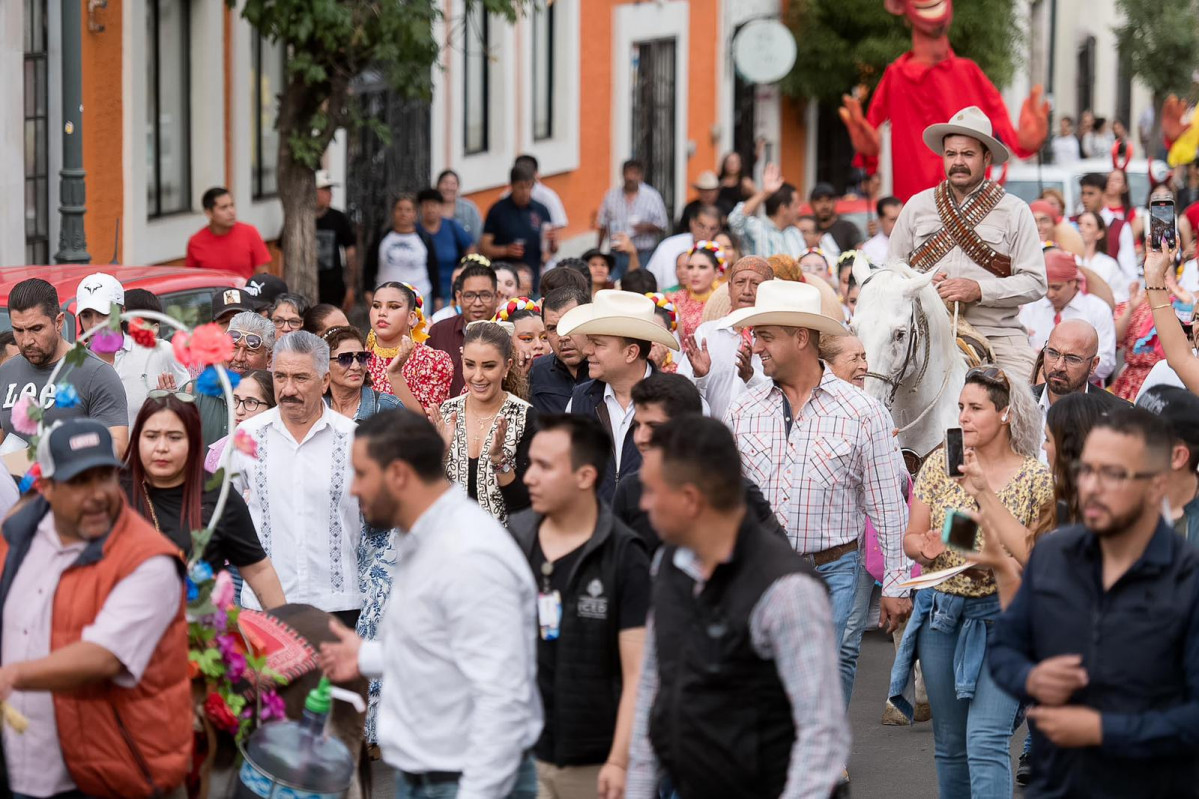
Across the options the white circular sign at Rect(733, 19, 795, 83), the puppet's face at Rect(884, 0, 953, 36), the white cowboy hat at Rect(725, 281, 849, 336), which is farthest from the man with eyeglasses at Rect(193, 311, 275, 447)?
the white circular sign at Rect(733, 19, 795, 83)

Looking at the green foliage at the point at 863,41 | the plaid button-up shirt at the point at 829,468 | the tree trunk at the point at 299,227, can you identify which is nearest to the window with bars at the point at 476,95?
the tree trunk at the point at 299,227

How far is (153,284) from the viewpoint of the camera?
10.6 metres

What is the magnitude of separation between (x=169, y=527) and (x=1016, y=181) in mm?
16103

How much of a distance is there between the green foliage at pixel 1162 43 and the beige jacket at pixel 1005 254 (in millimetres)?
32422

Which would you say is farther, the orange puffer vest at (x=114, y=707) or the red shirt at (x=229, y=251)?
the red shirt at (x=229, y=251)

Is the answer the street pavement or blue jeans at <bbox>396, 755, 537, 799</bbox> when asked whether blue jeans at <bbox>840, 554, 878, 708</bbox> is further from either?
blue jeans at <bbox>396, 755, 537, 799</bbox>

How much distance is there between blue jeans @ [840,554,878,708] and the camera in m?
7.57

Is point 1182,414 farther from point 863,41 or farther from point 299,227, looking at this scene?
point 863,41

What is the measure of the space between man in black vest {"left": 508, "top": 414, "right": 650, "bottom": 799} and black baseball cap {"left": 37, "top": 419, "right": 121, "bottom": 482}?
119 cm

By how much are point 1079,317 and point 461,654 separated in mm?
8472

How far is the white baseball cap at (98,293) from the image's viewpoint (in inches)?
364

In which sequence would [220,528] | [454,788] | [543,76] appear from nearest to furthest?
[454,788] < [220,528] < [543,76]

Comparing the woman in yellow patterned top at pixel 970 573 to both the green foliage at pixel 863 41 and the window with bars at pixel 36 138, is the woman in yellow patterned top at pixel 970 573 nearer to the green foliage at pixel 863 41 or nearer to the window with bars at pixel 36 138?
the window with bars at pixel 36 138

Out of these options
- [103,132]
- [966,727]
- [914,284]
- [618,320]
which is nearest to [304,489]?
[618,320]
